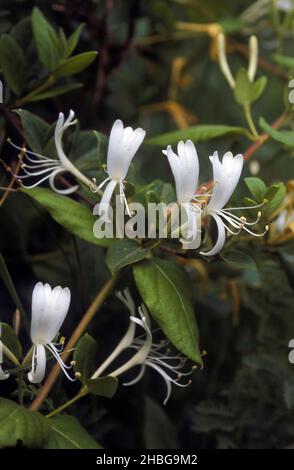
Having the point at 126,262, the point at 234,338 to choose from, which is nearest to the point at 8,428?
the point at 126,262

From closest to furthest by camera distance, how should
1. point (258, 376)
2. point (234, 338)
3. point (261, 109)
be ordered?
point (258, 376) < point (234, 338) < point (261, 109)

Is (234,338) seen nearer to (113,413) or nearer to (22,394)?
(113,413)

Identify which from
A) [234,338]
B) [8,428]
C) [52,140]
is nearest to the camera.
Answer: [8,428]

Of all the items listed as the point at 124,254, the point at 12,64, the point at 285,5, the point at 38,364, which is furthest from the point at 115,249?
the point at 285,5

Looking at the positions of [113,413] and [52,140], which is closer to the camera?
[52,140]

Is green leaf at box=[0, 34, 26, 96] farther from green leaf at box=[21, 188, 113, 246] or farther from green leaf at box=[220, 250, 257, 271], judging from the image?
green leaf at box=[220, 250, 257, 271]

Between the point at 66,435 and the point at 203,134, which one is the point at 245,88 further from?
the point at 66,435
